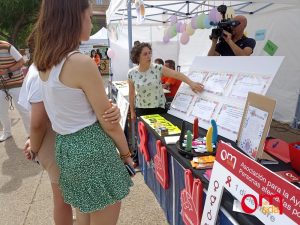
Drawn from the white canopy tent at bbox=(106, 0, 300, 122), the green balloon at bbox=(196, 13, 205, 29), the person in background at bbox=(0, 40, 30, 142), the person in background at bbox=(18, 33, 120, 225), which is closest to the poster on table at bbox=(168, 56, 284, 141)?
the person in background at bbox=(18, 33, 120, 225)

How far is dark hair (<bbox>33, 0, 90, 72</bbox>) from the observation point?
108 cm

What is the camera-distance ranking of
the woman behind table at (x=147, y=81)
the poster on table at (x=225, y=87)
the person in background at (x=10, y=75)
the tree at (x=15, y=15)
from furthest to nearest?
the tree at (x=15, y=15), the person in background at (x=10, y=75), the woman behind table at (x=147, y=81), the poster on table at (x=225, y=87)

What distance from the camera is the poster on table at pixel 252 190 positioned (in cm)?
79

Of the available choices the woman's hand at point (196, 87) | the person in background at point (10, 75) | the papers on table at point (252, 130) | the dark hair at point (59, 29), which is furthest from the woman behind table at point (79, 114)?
the person in background at point (10, 75)

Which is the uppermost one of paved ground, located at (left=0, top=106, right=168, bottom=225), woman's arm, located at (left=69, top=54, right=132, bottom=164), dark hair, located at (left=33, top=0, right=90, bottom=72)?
dark hair, located at (left=33, top=0, right=90, bottom=72)

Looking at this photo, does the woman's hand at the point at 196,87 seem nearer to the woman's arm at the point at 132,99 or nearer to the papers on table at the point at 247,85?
the papers on table at the point at 247,85

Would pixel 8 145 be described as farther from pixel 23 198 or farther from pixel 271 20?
pixel 271 20

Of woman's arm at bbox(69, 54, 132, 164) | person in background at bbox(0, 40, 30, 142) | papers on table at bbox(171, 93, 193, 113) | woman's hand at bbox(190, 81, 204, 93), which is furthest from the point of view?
person in background at bbox(0, 40, 30, 142)

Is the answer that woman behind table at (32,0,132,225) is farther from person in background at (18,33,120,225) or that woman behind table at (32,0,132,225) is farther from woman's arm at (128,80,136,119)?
woman's arm at (128,80,136,119)

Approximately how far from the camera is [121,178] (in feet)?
4.19

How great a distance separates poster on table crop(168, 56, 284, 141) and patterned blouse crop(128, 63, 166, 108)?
1.81 feet

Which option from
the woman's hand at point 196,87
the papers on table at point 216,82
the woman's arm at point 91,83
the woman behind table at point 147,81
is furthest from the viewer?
the woman behind table at point 147,81

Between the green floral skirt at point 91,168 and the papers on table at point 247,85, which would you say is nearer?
the green floral skirt at point 91,168

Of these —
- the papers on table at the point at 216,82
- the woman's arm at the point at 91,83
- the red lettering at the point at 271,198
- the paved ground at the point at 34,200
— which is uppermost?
the woman's arm at the point at 91,83
